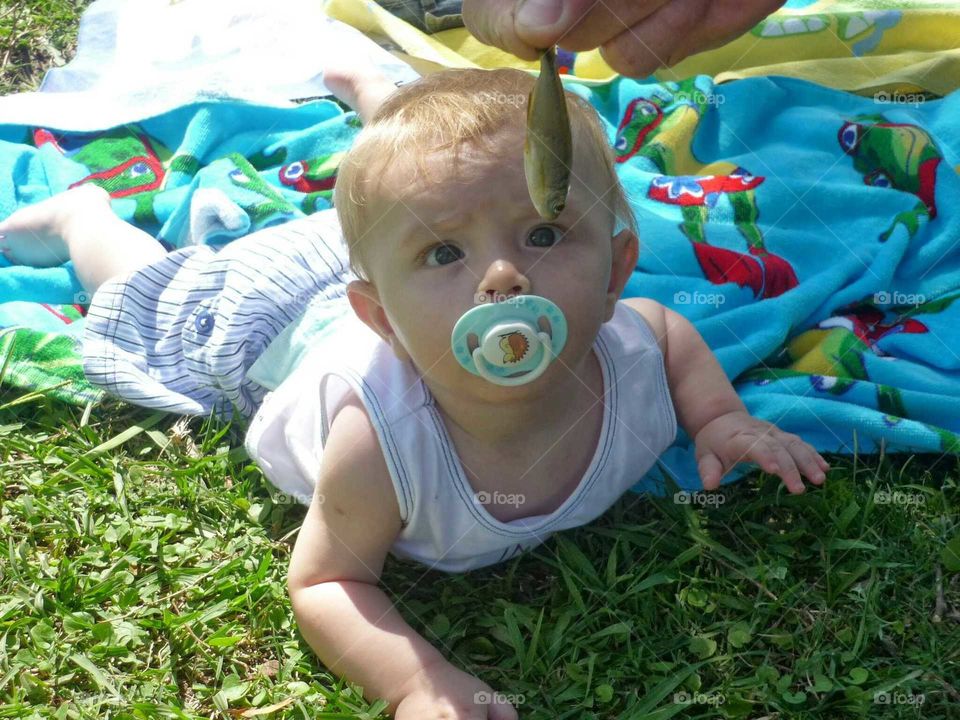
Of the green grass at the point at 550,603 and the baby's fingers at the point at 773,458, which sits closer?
the green grass at the point at 550,603

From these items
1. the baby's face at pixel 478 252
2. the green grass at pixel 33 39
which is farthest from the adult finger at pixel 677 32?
the green grass at pixel 33 39

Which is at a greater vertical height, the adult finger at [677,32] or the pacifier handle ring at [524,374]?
the adult finger at [677,32]

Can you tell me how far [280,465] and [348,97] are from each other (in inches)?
52.9

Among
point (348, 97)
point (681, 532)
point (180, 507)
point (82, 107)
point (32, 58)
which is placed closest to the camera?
point (681, 532)

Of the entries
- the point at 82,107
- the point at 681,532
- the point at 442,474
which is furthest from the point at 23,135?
the point at 681,532

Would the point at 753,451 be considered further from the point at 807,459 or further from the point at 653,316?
the point at 653,316

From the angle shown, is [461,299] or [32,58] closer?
[461,299]

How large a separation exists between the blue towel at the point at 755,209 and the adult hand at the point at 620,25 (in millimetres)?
617

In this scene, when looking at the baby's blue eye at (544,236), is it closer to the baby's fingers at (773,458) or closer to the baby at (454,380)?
the baby at (454,380)

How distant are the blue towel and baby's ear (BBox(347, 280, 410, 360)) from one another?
2.14 feet

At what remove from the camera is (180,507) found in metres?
2.33

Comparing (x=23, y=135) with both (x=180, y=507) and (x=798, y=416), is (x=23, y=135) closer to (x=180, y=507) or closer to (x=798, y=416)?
(x=180, y=507)

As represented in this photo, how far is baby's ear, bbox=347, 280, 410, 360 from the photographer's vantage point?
2027 millimetres

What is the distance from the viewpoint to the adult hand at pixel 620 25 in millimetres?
1672
